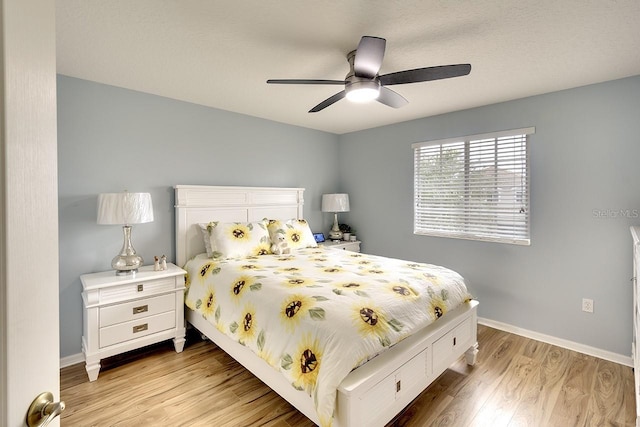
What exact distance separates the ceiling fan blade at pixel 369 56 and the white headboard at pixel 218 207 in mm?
2095

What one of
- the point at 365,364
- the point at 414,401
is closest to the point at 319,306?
the point at 365,364

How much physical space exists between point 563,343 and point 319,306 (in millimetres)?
2645

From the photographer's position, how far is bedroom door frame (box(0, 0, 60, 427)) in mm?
502

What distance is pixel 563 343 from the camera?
288cm

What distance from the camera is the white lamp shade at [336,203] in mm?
4336

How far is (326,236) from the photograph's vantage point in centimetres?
475

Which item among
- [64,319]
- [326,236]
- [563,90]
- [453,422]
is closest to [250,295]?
[453,422]

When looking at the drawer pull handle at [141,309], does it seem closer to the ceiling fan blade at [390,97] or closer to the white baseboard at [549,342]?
the white baseboard at [549,342]

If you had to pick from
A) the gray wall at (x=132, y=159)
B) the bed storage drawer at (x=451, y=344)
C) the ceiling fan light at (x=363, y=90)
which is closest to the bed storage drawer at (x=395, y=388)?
the bed storage drawer at (x=451, y=344)

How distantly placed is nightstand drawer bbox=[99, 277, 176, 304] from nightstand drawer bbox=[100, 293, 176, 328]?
2.1 inches

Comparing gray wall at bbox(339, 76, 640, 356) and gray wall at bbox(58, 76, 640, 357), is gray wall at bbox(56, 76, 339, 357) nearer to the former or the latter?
gray wall at bbox(58, 76, 640, 357)

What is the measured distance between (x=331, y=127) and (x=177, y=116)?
6.84 feet

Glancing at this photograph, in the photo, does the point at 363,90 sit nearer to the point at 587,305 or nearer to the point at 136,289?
the point at 136,289

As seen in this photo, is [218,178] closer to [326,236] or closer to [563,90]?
[326,236]
